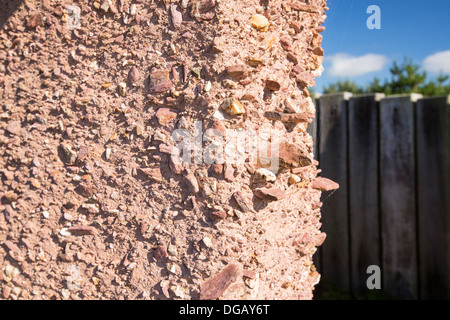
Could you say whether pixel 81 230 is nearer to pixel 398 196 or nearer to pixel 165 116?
pixel 165 116

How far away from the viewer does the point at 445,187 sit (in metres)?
2.32

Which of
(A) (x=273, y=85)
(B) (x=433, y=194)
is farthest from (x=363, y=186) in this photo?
(A) (x=273, y=85)

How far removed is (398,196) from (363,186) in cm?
24

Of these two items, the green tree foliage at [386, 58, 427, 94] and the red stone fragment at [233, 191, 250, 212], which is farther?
the green tree foliage at [386, 58, 427, 94]

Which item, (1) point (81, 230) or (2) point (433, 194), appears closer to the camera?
(1) point (81, 230)

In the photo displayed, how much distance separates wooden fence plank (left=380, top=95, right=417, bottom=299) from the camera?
8.00ft

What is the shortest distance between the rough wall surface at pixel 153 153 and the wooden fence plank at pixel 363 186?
1.71 meters

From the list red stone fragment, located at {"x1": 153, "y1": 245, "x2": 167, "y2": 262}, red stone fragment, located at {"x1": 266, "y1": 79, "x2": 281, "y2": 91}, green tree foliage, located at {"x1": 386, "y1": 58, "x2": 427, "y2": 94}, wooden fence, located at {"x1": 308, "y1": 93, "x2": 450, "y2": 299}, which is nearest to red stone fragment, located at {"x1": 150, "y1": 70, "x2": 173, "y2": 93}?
red stone fragment, located at {"x1": 266, "y1": 79, "x2": 281, "y2": 91}

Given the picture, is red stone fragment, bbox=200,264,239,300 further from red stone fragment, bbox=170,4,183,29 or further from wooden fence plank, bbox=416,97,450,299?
wooden fence plank, bbox=416,97,450,299

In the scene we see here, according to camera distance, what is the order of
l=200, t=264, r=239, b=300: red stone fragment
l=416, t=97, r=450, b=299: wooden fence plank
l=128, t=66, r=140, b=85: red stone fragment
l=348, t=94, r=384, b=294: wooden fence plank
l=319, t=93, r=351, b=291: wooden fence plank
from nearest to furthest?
1. l=200, t=264, r=239, b=300: red stone fragment
2. l=128, t=66, r=140, b=85: red stone fragment
3. l=416, t=97, r=450, b=299: wooden fence plank
4. l=348, t=94, r=384, b=294: wooden fence plank
5. l=319, t=93, r=351, b=291: wooden fence plank

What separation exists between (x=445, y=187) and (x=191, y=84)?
6.88 feet

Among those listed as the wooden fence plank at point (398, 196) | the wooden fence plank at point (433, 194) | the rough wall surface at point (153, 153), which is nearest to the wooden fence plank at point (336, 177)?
the wooden fence plank at point (398, 196)

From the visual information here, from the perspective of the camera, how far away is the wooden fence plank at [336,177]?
8.91ft

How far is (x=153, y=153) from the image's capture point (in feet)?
2.93
